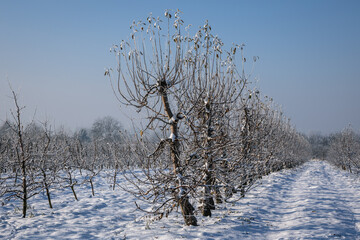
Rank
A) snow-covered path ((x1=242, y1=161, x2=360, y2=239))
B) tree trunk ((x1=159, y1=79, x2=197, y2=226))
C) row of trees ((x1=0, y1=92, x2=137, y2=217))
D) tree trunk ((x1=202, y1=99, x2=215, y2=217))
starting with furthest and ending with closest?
row of trees ((x1=0, y1=92, x2=137, y2=217)) → tree trunk ((x1=202, y1=99, x2=215, y2=217)) → snow-covered path ((x1=242, y1=161, x2=360, y2=239)) → tree trunk ((x1=159, y1=79, x2=197, y2=226))

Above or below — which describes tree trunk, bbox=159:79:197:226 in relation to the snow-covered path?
above

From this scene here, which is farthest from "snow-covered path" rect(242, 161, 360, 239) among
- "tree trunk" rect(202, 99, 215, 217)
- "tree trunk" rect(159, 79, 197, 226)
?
"tree trunk" rect(159, 79, 197, 226)

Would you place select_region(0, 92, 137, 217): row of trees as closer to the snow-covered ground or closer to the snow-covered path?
the snow-covered ground

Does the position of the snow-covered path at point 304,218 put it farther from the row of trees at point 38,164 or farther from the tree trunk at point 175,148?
the row of trees at point 38,164

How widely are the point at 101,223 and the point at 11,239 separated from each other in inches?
92.2

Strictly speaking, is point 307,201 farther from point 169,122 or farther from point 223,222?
point 169,122

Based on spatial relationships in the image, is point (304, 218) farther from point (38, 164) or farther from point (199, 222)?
point (38, 164)

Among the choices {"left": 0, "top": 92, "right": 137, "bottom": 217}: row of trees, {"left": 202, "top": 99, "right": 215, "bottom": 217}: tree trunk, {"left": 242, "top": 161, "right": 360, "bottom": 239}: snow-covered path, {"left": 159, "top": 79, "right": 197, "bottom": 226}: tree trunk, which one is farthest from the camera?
{"left": 0, "top": 92, "right": 137, "bottom": 217}: row of trees

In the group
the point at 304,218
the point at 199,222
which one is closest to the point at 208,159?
the point at 199,222

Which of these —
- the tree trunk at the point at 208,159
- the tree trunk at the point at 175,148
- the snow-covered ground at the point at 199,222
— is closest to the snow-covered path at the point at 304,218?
the snow-covered ground at the point at 199,222

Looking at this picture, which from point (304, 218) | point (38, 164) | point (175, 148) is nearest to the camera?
point (175, 148)

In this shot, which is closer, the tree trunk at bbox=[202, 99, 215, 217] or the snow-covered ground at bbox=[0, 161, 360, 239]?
the snow-covered ground at bbox=[0, 161, 360, 239]

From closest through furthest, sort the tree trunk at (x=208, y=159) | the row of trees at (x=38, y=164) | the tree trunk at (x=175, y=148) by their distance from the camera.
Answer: the tree trunk at (x=175, y=148) < the tree trunk at (x=208, y=159) < the row of trees at (x=38, y=164)

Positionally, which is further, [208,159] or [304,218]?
[304,218]
